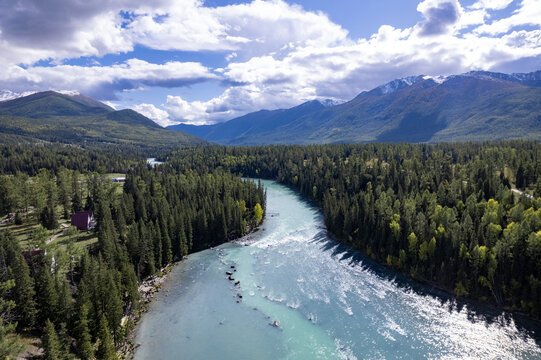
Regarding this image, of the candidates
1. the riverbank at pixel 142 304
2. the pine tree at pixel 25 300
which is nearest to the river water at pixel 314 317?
the riverbank at pixel 142 304

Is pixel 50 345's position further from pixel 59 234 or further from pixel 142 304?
pixel 59 234

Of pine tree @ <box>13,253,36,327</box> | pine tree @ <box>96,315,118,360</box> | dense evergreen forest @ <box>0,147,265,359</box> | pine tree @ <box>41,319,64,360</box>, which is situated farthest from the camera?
pine tree @ <box>13,253,36,327</box>

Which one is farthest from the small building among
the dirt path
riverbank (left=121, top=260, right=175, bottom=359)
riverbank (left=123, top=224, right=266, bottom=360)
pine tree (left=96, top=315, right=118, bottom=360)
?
pine tree (left=96, top=315, right=118, bottom=360)

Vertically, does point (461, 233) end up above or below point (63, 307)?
above

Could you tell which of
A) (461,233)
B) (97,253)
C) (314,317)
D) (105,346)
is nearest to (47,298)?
(105,346)

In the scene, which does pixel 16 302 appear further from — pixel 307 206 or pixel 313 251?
pixel 307 206

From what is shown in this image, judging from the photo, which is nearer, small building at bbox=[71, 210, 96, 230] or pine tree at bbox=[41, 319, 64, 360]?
pine tree at bbox=[41, 319, 64, 360]

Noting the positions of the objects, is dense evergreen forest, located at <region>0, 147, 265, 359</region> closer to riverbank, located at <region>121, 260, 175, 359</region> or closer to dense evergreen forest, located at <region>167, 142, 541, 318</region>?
riverbank, located at <region>121, 260, 175, 359</region>
